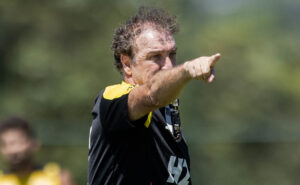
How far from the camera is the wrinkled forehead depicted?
11.2 feet

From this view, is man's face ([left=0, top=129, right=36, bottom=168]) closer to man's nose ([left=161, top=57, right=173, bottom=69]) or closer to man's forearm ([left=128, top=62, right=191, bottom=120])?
man's forearm ([left=128, top=62, right=191, bottom=120])

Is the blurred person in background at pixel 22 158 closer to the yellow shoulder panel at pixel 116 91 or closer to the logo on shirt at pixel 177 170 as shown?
the yellow shoulder panel at pixel 116 91

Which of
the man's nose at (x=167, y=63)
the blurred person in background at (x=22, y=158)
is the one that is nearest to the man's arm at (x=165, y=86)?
the man's nose at (x=167, y=63)

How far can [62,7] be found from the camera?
1180cm

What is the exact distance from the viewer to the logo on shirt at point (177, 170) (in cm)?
332

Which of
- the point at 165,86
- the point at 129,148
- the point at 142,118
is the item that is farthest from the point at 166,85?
the point at 129,148

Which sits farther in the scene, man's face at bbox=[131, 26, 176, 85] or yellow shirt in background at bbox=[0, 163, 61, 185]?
man's face at bbox=[131, 26, 176, 85]

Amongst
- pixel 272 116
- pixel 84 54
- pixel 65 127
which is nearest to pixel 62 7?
pixel 84 54

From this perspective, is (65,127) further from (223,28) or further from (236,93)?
(223,28)

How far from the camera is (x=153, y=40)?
3441 mm

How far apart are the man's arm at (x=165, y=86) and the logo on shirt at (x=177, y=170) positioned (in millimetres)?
454

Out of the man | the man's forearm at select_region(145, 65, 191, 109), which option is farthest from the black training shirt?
the man's forearm at select_region(145, 65, 191, 109)

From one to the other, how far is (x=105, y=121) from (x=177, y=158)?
52 cm

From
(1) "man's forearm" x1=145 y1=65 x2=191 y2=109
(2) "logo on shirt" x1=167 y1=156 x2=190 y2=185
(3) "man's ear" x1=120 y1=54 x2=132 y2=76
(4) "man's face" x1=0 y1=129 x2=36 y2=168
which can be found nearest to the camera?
(1) "man's forearm" x1=145 y1=65 x2=191 y2=109
